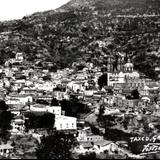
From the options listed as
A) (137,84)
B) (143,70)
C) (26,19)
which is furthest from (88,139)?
(26,19)

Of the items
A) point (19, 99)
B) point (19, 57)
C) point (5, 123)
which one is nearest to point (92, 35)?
point (19, 57)

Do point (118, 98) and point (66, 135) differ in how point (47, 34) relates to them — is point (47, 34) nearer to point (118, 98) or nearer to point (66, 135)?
point (118, 98)

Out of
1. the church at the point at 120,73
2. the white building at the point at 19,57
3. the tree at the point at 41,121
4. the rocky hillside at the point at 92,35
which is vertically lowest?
the tree at the point at 41,121

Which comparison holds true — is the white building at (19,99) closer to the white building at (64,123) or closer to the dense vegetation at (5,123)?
the dense vegetation at (5,123)

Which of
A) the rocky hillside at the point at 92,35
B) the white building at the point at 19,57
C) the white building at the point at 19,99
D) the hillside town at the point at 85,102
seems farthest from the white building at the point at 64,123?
the white building at the point at 19,57

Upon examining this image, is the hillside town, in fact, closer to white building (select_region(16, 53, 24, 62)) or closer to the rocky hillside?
white building (select_region(16, 53, 24, 62))

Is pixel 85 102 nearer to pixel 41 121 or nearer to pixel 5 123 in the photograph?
pixel 41 121

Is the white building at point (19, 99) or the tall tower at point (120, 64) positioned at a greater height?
the tall tower at point (120, 64)
